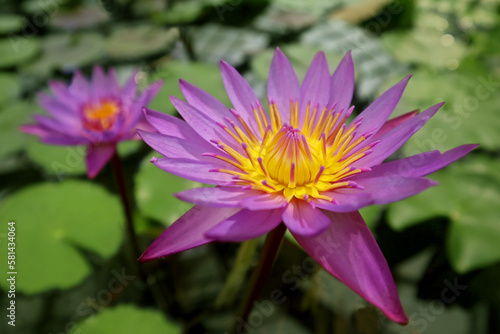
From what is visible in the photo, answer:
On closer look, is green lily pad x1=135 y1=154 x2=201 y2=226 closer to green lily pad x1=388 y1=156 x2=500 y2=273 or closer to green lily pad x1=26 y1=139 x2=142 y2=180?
green lily pad x1=26 y1=139 x2=142 y2=180

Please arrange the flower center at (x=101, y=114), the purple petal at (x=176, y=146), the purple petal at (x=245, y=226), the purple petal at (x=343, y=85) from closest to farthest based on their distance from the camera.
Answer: the purple petal at (x=245, y=226), the purple petal at (x=176, y=146), the purple petal at (x=343, y=85), the flower center at (x=101, y=114)

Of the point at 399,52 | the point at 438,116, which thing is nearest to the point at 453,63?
the point at 399,52

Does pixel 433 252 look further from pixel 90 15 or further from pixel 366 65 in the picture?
pixel 90 15

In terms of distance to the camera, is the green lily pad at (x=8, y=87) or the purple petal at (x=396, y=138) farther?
the green lily pad at (x=8, y=87)

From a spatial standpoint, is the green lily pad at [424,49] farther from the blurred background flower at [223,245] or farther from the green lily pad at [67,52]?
the green lily pad at [67,52]

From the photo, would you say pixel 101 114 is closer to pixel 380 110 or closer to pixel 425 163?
pixel 380 110

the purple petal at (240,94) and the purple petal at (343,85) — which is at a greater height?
the purple petal at (343,85)

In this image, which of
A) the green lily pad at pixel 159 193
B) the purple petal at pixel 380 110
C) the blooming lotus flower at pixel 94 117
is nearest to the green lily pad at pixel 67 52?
the blooming lotus flower at pixel 94 117

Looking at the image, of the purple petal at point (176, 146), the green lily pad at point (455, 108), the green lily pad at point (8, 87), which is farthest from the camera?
the green lily pad at point (8, 87)
